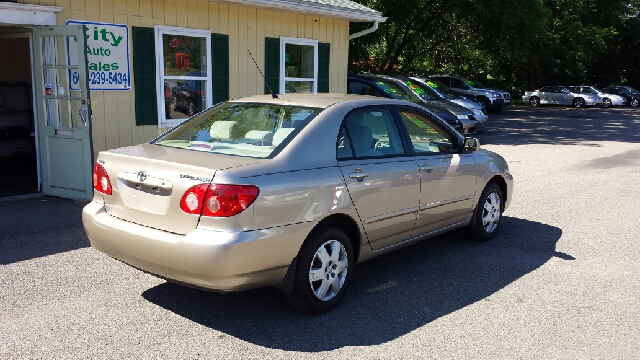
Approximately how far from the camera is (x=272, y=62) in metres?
11.1

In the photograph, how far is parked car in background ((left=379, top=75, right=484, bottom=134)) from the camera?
15.7 meters

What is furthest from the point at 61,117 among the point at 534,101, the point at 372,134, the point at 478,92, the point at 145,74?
Answer: the point at 534,101

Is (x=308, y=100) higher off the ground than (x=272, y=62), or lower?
lower

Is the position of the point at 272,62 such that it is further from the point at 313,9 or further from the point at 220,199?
the point at 220,199

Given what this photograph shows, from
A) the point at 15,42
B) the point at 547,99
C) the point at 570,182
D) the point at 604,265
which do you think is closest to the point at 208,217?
the point at 604,265

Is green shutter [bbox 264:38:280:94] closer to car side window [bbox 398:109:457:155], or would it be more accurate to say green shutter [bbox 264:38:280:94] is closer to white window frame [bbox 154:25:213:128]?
white window frame [bbox 154:25:213:128]

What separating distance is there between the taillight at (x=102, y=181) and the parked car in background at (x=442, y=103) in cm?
1214

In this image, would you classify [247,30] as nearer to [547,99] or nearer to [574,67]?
[547,99]

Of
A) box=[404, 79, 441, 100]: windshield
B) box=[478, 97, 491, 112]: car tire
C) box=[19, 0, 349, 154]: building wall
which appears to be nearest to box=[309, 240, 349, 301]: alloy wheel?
box=[19, 0, 349, 154]: building wall

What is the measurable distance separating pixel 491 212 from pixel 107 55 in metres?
5.80

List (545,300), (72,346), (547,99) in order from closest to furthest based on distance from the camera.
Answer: (72,346) < (545,300) < (547,99)

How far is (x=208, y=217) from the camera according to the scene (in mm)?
3875

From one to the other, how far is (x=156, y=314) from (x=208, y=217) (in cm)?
104

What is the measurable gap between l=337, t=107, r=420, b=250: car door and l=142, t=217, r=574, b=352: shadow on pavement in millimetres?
434
